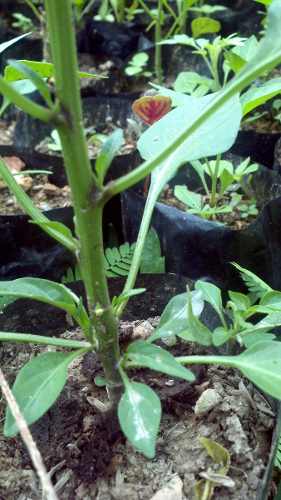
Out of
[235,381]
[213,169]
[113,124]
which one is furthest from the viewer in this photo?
[113,124]

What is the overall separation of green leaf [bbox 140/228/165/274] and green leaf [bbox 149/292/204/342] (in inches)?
14.9

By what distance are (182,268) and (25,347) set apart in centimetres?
42

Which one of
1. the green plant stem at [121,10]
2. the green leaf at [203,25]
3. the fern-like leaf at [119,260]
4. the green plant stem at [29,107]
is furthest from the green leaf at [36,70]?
the green plant stem at [121,10]

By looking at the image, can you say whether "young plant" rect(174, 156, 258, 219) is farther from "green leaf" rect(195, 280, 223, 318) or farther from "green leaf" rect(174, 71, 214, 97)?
"green leaf" rect(195, 280, 223, 318)

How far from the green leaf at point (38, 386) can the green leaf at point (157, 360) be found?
7 centimetres

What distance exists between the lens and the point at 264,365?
52 cm

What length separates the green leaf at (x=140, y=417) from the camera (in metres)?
0.45

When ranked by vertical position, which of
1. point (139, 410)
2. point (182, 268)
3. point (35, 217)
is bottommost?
point (182, 268)

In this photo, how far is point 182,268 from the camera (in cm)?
108

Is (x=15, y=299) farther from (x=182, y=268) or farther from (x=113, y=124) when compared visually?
(x=113, y=124)

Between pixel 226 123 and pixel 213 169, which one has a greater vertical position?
pixel 226 123

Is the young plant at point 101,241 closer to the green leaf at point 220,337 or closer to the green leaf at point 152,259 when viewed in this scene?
the green leaf at point 220,337

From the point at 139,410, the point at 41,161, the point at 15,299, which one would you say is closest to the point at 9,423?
the point at 139,410

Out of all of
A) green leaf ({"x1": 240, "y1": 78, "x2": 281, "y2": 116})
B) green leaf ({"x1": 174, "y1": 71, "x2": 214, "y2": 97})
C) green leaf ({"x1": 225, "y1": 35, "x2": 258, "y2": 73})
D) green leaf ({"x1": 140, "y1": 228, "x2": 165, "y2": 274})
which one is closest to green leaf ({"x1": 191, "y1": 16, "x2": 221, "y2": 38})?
green leaf ({"x1": 174, "y1": 71, "x2": 214, "y2": 97})
